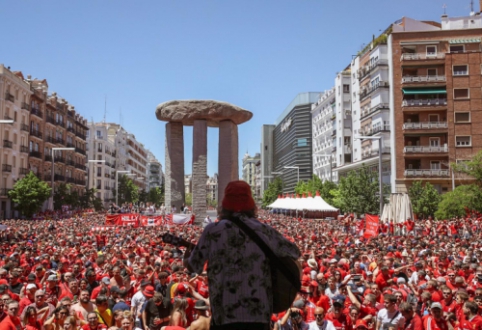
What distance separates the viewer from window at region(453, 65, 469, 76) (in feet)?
155

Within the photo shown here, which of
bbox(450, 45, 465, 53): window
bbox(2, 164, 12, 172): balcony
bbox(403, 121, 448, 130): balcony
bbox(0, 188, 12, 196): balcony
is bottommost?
bbox(0, 188, 12, 196): balcony

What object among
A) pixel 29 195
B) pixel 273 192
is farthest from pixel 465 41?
pixel 273 192

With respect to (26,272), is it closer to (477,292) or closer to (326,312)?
(326,312)

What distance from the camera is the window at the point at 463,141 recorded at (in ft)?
154

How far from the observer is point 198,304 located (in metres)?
5.69

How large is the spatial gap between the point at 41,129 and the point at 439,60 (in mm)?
45245

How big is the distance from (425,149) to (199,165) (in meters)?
23.2

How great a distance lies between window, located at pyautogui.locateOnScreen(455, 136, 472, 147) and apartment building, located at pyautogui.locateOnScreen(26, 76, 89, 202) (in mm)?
40710

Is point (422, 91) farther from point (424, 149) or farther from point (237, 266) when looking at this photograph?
point (237, 266)

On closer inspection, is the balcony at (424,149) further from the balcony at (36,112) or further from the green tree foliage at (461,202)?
the balcony at (36,112)

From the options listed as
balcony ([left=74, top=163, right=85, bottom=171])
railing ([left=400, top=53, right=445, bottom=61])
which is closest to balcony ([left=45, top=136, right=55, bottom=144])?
balcony ([left=74, top=163, right=85, bottom=171])

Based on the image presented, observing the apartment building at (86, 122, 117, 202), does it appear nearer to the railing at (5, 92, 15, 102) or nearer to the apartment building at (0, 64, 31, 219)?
the apartment building at (0, 64, 31, 219)

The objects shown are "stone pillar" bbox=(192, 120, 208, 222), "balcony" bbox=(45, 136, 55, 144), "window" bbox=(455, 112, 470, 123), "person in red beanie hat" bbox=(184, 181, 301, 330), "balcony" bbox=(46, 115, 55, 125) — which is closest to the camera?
"person in red beanie hat" bbox=(184, 181, 301, 330)

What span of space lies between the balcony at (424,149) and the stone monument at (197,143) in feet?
61.2
